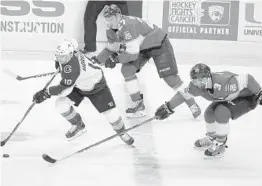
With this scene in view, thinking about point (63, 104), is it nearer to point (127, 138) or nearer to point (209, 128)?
point (127, 138)

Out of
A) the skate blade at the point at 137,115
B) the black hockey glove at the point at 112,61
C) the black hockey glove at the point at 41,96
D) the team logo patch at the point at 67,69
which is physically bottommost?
the skate blade at the point at 137,115

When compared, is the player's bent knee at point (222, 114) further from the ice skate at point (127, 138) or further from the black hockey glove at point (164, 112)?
the ice skate at point (127, 138)

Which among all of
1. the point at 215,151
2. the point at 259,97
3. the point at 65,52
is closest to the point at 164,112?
the point at 215,151

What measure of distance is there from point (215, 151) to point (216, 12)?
2792 millimetres

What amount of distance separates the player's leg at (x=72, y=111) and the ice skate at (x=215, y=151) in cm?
80

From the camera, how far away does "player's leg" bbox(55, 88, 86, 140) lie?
4.07 metres

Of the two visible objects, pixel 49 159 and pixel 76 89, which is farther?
pixel 76 89

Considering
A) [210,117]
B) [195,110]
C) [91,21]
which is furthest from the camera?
[91,21]

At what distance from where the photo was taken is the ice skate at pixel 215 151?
395 cm

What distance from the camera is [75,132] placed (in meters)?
4.23

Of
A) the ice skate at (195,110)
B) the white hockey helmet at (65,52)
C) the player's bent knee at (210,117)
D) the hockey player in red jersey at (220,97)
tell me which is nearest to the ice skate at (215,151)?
the hockey player in red jersey at (220,97)

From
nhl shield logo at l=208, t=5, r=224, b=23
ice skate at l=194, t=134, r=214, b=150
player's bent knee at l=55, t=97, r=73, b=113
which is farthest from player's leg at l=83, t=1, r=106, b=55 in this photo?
ice skate at l=194, t=134, r=214, b=150

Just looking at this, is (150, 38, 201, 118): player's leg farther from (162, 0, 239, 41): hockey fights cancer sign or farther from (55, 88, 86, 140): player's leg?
(162, 0, 239, 41): hockey fights cancer sign

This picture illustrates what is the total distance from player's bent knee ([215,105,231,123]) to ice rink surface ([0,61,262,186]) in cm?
24
